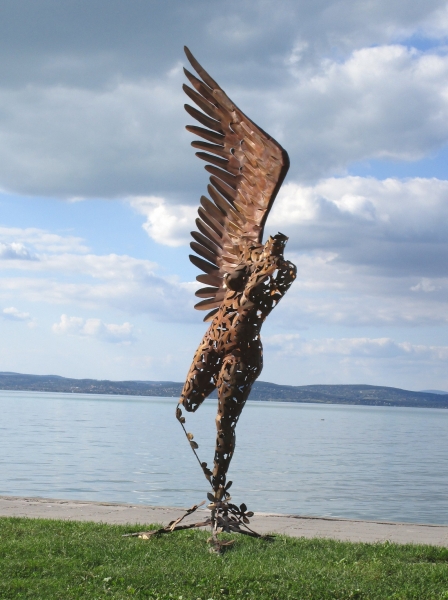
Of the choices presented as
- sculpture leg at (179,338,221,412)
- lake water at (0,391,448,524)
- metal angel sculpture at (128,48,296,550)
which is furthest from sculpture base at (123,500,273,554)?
lake water at (0,391,448,524)

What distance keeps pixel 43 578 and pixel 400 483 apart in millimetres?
15178

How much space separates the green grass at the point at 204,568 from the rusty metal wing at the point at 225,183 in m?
2.66

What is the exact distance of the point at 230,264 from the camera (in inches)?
346

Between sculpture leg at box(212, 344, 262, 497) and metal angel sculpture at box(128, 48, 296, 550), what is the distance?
10mm

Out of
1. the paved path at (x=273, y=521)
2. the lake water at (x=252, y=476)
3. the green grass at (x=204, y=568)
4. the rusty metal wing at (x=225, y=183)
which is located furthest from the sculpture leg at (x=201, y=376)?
the lake water at (x=252, y=476)

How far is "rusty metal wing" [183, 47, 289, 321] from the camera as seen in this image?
8.45m

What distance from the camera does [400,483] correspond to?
19969 mm

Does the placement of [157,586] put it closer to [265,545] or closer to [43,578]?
[43,578]

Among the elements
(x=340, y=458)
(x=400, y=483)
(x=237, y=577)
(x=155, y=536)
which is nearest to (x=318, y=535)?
(x=155, y=536)

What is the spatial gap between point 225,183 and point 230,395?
250 centimetres

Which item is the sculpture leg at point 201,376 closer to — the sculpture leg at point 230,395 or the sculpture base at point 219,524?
the sculpture leg at point 230,395

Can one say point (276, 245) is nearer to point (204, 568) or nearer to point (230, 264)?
point (230, 264)

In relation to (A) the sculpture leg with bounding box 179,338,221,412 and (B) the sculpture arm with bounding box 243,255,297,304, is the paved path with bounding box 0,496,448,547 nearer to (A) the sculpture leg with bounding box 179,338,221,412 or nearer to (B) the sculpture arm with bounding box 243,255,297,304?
(A) the sculpture leg with bounding box 179,338,221,412

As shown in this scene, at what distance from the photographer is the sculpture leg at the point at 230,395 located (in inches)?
312
